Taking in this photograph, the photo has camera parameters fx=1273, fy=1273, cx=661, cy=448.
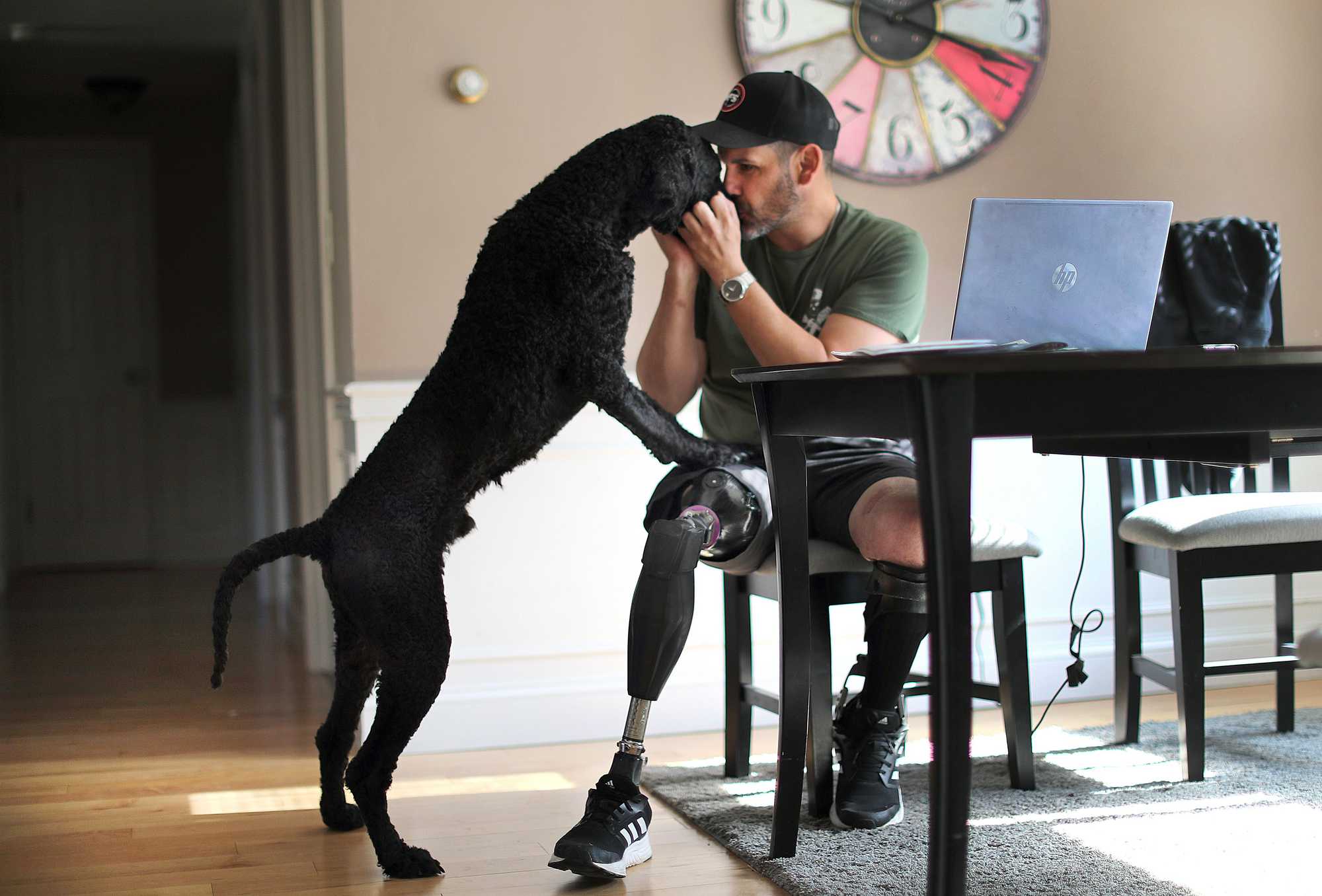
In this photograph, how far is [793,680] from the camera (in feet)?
5.97

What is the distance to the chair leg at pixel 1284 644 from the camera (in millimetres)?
2561

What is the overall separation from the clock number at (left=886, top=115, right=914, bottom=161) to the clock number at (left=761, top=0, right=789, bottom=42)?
0.33 m

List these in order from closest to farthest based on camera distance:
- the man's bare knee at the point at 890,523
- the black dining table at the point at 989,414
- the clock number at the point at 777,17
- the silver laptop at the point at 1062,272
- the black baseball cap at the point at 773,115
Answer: the black dining table at the point at 989,414 → the silver laptop at the point at 1062,272 → the man's bare knee at the point at 890,523 → the black baseball cap at the point at 773,115 → the clock number at the point at 777,17

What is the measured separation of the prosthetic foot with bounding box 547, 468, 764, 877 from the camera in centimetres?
176

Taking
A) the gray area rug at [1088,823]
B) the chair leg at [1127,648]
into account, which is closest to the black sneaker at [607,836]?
the gray area rug at [1088,823]

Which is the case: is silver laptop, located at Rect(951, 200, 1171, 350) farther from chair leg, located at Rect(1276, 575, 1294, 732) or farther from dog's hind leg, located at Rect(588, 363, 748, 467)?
chair leg, located at Rect(1276, 575, 1294, 732)

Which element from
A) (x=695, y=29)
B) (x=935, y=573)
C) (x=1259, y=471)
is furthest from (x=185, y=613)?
(x=935, y=573)

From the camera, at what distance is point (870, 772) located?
6.51 ft

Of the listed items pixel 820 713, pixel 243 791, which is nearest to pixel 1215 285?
pixel 820 713

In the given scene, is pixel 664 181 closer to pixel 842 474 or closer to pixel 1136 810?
pixel 842 474

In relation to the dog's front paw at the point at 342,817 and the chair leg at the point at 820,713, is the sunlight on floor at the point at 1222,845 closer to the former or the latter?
the chair leg at the point at 820,713

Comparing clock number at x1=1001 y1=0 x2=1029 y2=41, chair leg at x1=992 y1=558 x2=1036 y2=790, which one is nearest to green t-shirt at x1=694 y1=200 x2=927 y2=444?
chair leg at x1=992 y1=558 x2=1036 y2=790

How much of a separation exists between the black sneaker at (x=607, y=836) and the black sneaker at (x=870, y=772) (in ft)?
1.10

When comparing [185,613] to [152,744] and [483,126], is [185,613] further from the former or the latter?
[483,126]
